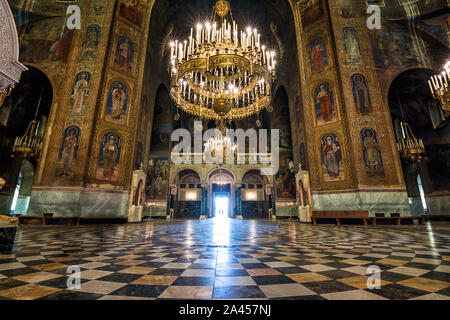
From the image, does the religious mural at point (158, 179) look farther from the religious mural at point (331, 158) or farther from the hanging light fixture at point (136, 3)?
the religious mural at point (331, 158)

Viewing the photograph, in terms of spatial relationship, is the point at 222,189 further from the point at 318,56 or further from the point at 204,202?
the point at 318,56

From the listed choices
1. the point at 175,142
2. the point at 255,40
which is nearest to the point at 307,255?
the point at 255,40

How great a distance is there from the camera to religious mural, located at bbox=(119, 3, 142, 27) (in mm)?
11422

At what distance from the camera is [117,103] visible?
34.3 ft

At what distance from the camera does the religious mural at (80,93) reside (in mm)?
9586

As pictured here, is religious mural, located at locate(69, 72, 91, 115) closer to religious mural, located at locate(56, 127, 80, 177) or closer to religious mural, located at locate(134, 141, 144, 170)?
religious mural, located at locate(56, 127, 80, 177)

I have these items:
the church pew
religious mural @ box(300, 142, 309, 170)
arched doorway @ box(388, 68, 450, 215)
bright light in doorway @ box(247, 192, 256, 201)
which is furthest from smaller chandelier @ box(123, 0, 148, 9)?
bright light in doorway @ box(247, 192, 256, 201)

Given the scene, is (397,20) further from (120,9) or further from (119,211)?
(119,211)

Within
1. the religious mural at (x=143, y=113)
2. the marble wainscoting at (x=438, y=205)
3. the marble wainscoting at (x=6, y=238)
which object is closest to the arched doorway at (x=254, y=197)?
the marble wainscoting at (x=438, y=205)


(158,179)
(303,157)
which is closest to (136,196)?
(158,179)

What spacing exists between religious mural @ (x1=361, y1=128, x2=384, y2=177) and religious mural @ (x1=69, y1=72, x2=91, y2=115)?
13.5 metres

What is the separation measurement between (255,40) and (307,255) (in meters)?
7.09

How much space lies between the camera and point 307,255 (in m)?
2.83

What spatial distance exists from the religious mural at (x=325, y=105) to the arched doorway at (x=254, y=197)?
12.8 m
